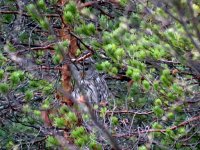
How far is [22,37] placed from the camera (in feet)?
18.9

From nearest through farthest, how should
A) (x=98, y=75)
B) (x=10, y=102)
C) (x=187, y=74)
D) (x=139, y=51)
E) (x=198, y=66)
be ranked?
(x=198, y=66)
(x=139, y=51)
(x=187, y=74)
(x=10, y=102)
(x=98, y=75)

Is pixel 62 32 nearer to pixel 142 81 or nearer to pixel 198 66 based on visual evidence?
pixel 142 81

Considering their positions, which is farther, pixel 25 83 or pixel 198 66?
pixel 25 83

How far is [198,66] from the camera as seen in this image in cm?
156

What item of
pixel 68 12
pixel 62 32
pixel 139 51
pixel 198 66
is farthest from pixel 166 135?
pixel 198 66

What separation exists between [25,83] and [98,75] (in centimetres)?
91

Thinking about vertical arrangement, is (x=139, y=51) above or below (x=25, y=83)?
above

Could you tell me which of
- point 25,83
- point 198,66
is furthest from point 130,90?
point 198,66

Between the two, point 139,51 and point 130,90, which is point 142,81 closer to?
point 139,51

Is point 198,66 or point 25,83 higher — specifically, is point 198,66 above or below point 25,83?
above

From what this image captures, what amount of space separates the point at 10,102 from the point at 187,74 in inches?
78.5

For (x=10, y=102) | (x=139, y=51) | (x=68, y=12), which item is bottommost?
(x=10, y=102)

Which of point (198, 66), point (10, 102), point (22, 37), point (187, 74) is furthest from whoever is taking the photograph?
point (22, 37)

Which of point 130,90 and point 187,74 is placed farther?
point 130,90
